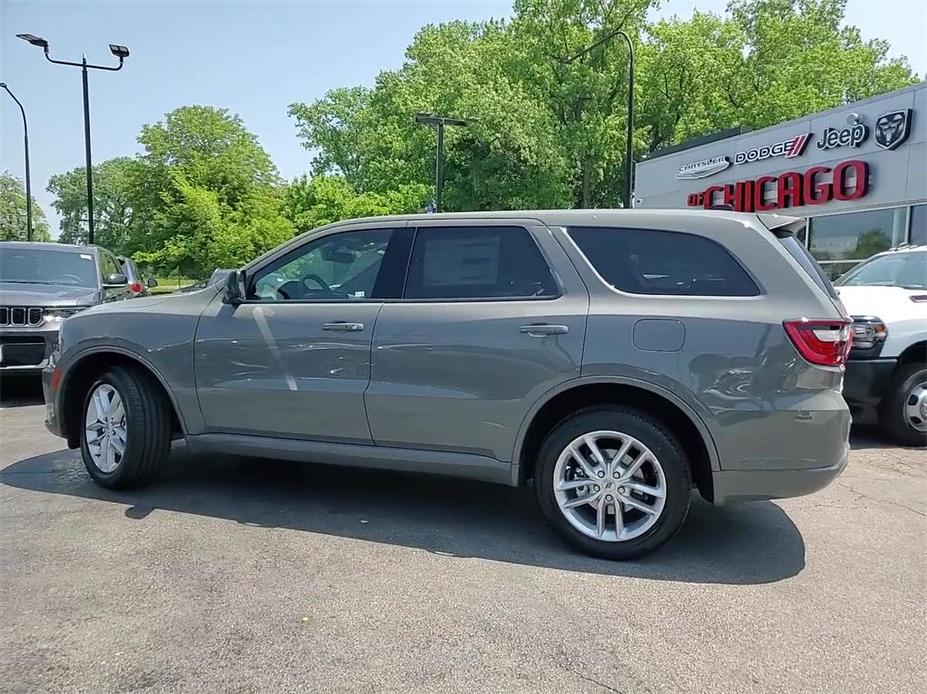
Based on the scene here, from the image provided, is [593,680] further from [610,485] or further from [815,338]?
[815,338]

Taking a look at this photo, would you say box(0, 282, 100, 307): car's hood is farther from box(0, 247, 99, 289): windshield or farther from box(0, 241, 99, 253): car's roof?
box(0, 241, 99, 253): car's roof

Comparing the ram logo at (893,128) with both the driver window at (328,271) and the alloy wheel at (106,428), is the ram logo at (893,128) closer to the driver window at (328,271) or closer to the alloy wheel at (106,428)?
the driver window at (328,271)

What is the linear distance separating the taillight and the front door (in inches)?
84.2

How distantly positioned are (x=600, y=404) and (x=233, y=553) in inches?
80.6

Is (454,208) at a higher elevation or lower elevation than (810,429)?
higher

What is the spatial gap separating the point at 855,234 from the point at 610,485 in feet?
44.3

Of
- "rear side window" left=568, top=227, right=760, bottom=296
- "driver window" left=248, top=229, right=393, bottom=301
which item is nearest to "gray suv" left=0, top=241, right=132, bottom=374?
"driver window" left=248, top=229, right=393, bottom=301

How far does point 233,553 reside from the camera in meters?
3.69

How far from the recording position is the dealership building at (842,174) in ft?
43.8

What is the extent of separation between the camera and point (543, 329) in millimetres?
3697

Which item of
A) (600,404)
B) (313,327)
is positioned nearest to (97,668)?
(313,327)

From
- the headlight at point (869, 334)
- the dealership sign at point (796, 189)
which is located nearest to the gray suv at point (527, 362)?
the headlight at point (869, 334)

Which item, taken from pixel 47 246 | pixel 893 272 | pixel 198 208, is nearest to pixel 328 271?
pixel 893 272

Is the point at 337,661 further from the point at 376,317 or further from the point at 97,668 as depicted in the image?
the point at 376,317
